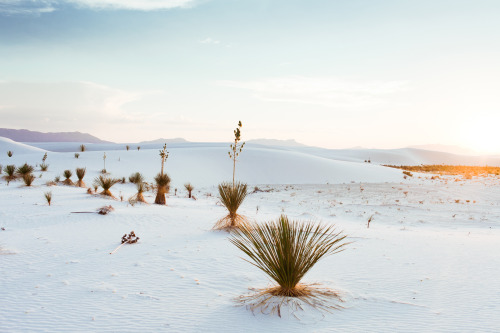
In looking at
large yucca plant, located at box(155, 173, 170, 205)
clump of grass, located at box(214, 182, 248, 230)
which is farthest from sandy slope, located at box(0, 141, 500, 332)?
large yucca plant, located at box(155, 173, 170, 205)

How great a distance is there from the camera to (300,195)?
20.2 meters

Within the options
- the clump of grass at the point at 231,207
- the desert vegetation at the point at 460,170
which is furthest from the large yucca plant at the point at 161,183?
the desert vegetation at the point at 460,170

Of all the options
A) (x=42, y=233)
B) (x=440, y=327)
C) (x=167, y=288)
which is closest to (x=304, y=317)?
(x=440, y=327)

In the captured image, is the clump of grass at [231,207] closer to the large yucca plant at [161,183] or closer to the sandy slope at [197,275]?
the sandy slope at [197,275]

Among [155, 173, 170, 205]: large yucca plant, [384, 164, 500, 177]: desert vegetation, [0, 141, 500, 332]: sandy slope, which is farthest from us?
[384, 164, 500, 177]: desert vegetation

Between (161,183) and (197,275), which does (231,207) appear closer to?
(197,275)

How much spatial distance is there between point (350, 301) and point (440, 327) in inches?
40.8

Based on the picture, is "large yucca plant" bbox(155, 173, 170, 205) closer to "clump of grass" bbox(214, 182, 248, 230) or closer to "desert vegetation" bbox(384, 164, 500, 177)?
"clump of grass" bbox(214, 182, 248, 230)

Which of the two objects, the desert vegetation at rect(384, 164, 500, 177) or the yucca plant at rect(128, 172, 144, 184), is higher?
the desert vegetation at rect(384, 164, 500, 177)

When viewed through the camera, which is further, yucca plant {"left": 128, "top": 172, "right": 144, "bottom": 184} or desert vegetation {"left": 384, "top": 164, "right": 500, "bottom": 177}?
desert vegetation {"left": 384, "top": 164, "right": 500, "bottom": 177}

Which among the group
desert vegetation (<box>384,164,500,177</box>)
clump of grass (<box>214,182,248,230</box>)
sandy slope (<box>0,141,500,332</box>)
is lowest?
sandy slope (<box>0,141,500,332</box>)

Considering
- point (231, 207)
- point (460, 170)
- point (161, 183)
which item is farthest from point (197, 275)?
point (460, 170)

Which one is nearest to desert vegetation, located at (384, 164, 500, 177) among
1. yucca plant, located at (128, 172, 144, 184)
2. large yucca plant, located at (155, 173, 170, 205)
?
yucca plant, located at (128, 172, 144, 184)

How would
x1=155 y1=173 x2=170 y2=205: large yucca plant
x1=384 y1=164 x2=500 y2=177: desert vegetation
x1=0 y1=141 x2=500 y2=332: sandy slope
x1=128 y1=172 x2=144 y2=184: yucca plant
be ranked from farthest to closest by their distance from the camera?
x1=384 y1=164 x2=500 y2=177: desert vegetation, x1=128 y1=172 x2=144 y2=184: yucca plant, x1=155 y1=173 x2=170 y2=205: large yucca plant, x1=0 y1=141 x2=500 y2=332: sandy slope
